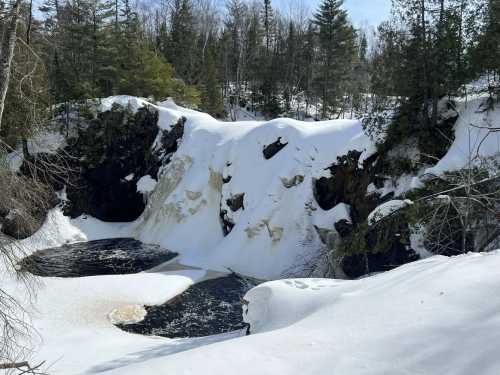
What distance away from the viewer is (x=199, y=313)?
1270 cm

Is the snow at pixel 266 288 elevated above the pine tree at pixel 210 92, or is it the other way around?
the pine tree at pixel 210 92

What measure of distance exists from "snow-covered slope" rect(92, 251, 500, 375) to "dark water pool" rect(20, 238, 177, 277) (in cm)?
1312

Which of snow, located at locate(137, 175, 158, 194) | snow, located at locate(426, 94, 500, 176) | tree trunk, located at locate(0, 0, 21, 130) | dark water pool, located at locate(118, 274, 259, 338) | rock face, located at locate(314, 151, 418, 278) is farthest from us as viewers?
snow, located at locate(137, 175, 158, 194)

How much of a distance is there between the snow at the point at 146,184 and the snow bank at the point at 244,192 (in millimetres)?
494

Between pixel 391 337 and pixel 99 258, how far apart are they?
16400 mm

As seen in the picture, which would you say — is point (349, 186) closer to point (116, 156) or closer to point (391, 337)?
point (391, 337)

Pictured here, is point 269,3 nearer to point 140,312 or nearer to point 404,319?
point 140,312

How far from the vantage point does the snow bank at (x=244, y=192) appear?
16594 mm

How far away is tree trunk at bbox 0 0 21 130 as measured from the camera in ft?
14.8

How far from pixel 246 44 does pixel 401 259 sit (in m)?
34.5

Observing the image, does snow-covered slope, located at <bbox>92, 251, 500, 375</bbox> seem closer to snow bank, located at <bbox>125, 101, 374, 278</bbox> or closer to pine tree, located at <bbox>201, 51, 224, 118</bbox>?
snow bank, located at <bbox>125, 101, 374, 278</bbox>

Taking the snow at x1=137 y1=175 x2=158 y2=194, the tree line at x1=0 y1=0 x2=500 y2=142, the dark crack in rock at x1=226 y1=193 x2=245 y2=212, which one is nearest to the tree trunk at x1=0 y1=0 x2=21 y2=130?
the tree line at x1=0 y1=0 x2=500 y2=142

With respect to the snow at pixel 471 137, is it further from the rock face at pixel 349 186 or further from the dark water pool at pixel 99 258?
the dark water pool at pixel 99 258

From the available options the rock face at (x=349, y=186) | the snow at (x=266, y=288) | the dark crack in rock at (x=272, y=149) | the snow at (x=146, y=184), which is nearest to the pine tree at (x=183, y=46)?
the snow at (x=266, y=288)
